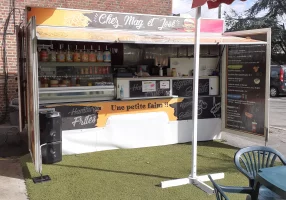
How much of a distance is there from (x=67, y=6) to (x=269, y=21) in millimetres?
18738

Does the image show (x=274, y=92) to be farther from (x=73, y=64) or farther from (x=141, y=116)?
(x=73, y=64)

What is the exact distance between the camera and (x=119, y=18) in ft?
21.0

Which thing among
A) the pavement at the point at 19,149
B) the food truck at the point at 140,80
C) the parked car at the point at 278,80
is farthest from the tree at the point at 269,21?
the food truck at the point at 140,80

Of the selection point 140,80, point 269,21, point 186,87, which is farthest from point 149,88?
point 269,21

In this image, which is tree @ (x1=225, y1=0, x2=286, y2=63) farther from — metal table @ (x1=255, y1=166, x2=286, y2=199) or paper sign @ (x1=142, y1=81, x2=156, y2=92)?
metal table @ (x1=255, y1=166, x2=286, y2=199)

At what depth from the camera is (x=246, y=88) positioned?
6.63 metres

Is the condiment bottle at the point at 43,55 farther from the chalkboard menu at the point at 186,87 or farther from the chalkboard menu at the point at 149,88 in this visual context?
the chalkboard menu at the point at 186,87

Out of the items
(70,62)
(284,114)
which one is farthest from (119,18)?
(284,114)

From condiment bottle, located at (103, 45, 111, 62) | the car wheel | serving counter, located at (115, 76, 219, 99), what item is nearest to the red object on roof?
serving counter, located at (115, 76, 219, 99)

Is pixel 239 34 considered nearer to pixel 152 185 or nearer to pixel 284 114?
pixel 152 185

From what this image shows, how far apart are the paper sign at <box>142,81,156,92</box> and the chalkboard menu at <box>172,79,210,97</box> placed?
0.48 metres

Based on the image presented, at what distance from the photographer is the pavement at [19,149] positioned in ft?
14.6

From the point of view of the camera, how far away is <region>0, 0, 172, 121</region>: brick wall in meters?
8.28

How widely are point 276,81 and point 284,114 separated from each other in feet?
18.4
